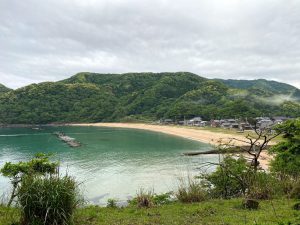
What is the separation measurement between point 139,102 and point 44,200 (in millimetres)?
139743

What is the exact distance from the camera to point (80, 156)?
49.2m

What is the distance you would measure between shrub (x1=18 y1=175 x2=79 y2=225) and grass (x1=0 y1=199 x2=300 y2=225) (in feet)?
3.11

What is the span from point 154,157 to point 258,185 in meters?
36.2

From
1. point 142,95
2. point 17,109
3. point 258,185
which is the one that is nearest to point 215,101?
point 142,95

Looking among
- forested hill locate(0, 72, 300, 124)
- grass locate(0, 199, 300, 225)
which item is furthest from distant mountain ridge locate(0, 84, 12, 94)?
grass locate(0, 199, 300, 225)

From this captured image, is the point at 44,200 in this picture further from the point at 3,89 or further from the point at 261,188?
the point at 3,89

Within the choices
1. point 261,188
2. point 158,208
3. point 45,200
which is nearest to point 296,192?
point 261,188

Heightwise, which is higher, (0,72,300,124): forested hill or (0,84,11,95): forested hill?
(0,84,11,95): forested hill

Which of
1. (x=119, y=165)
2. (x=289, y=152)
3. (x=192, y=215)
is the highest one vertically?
Result: (x=289, y=152)

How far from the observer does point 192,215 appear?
9141 mm

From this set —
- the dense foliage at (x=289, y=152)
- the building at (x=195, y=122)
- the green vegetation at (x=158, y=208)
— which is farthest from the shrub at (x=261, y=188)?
the building at (x=195, y=122)

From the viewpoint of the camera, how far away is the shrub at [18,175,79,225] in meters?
7.21

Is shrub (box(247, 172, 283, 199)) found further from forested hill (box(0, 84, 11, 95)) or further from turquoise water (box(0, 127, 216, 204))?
forested hill (box(0, 84, 11, 95))

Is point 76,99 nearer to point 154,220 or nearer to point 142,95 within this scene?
point 142,95
